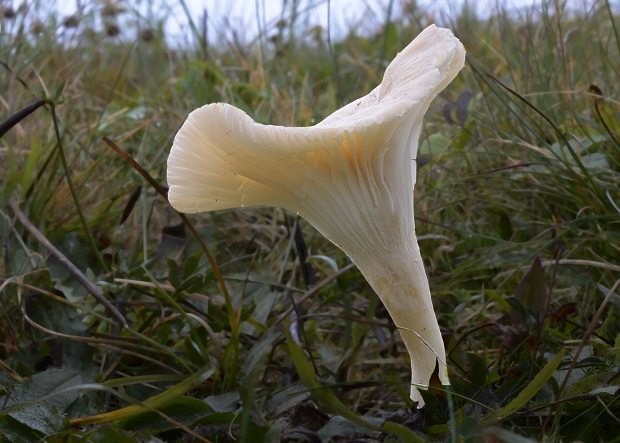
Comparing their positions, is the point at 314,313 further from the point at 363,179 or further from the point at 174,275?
the point at 363,179

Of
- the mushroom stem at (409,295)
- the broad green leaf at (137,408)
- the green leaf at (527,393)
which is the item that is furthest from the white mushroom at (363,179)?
the broad green leaf at (137,408)

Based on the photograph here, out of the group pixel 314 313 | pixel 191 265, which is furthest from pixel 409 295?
pixel 191 265

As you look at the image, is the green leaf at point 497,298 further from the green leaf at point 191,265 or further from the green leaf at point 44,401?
the green leaf at point 44,401

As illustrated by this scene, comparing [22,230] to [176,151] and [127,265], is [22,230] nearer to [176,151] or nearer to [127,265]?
[127,265]

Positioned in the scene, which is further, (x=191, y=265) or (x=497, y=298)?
(x=191, y=265)

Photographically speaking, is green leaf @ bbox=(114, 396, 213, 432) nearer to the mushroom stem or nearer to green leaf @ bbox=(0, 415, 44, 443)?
green leaf @ bbox=(0, 415, 44, 443)

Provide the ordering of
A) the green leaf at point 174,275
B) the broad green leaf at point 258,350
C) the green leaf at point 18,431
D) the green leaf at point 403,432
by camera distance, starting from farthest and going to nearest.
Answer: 1. the green leaf at point 174,275
2. the broad green leaf at point 258,350
3. the green leaf at point 18,431
4. the green leaf at point 403,432
